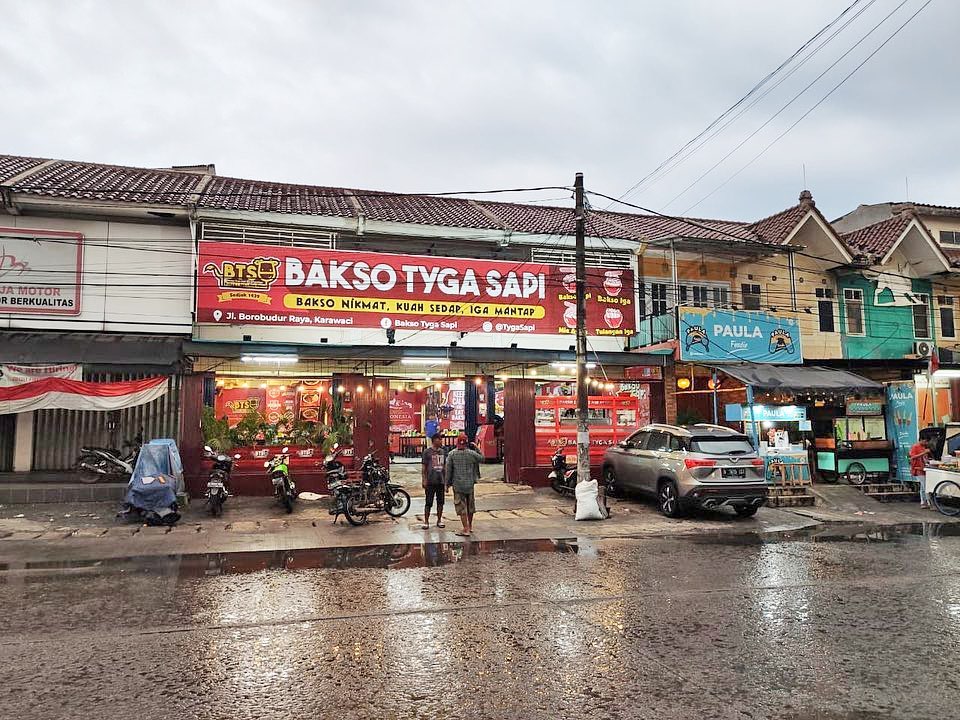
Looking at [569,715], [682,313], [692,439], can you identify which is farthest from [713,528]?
[569,715]

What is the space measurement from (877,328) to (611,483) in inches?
489

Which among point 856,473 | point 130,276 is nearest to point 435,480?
point 130,276

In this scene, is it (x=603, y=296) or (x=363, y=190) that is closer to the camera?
(x=603, y=296)

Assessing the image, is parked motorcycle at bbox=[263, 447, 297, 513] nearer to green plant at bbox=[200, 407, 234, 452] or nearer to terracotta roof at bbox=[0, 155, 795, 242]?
green plant at bbox=[200, 407, 234, 452]

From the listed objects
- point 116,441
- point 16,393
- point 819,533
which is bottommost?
point 819,533

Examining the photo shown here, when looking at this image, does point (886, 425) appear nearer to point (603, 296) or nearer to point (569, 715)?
point (603, 296)

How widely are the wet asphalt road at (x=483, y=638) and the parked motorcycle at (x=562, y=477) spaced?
634cm

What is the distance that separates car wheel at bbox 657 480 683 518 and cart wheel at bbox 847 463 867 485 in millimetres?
7214

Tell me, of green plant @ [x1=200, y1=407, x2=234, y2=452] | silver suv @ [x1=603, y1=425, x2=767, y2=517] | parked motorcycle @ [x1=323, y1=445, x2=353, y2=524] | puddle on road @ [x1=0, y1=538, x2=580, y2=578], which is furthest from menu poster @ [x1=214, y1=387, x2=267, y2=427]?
silver suv @ [x1=603, y1=425, x2=767, y2=517]

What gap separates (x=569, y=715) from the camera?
418 cm

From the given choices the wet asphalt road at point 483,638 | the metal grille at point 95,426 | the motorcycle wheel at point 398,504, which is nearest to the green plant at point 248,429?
the metal grille at point 95,426

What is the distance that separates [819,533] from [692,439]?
9.01 ft

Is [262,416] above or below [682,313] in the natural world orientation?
below

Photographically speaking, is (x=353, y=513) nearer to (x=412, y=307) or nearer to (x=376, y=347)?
(x=376, y=347)
